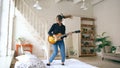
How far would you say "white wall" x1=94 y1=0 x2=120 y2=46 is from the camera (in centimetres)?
558

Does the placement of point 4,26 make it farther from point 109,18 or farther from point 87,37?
point 109,18

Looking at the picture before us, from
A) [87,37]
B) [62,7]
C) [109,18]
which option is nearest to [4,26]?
[62,7]

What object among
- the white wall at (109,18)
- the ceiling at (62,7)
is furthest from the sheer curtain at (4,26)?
the white wall at (109,18)

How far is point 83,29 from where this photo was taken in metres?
6.68

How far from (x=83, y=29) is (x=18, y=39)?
10.4ft

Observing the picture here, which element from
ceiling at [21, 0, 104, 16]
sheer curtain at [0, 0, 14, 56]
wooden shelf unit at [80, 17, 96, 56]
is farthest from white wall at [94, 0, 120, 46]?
sheer curtain at [0, 0, 14, 56]

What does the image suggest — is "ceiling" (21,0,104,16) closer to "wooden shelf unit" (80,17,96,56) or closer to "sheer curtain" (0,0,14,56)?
"wooden shelf unit" (80,17,96,56)

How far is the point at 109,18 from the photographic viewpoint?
6047 millimetres

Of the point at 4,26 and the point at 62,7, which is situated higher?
the point at 62,7

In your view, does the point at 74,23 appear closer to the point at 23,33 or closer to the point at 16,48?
the point at 23,33

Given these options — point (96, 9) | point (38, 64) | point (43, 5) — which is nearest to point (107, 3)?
point (96, 9)

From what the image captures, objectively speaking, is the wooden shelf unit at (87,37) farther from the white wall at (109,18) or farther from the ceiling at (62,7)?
the ceiling at (62,7)

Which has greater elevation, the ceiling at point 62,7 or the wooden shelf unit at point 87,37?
the ceiling at point 62,7

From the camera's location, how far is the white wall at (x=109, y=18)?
5.58 meters
